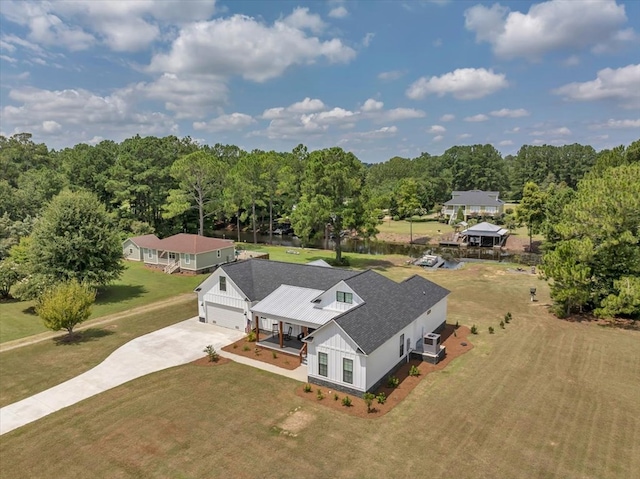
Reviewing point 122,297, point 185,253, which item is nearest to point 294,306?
point 122,297

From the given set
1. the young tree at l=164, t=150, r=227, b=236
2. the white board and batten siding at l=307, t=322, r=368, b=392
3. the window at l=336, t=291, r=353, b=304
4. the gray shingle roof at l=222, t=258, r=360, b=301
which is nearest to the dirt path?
the gray shingle roof at l=222, t=258, r=360, b=301

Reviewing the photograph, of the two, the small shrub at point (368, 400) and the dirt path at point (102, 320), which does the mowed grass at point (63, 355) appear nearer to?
the dirt path at point (102, 320)

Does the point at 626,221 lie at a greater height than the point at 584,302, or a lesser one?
greater

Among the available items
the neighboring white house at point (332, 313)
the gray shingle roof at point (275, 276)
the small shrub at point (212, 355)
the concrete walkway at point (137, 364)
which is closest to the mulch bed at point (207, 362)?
the small shrub at point (212, 355)

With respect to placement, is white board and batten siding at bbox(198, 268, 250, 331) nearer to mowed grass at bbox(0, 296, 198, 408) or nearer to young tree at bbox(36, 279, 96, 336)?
mowed grass at bbox(0, 296, 198, 408)

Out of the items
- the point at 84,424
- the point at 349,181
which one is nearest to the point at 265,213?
the point at 349,181

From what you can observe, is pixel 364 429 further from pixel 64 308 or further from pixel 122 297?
pixel 122 297

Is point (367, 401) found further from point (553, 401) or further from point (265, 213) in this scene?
point (265, 213)
